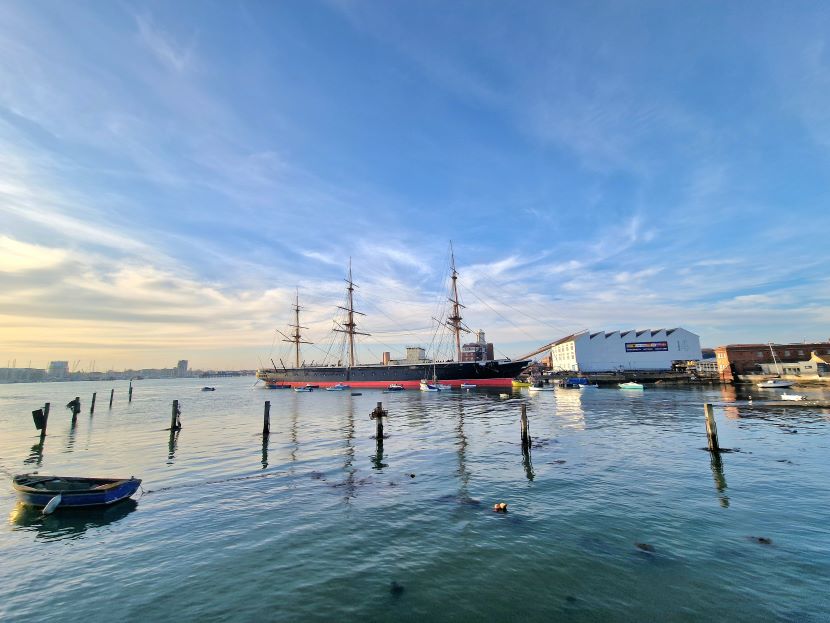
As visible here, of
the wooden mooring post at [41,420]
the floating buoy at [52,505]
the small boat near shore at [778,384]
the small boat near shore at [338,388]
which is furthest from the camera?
the small boat near shore at [338,388]

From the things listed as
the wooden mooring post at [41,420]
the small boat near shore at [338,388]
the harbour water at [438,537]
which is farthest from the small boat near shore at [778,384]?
the wooden mooring post at [41,420]

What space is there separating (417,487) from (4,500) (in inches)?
746

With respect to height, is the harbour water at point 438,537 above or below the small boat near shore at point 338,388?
below

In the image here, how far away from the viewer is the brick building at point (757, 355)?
275ft

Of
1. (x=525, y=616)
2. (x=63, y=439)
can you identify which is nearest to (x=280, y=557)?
(x=525, y=616)

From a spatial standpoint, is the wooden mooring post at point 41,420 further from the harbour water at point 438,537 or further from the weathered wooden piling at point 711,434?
the weathered wooden piling at point 711,434

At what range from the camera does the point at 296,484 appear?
61.8 feet

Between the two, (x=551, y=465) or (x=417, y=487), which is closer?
(x=417, y=487)

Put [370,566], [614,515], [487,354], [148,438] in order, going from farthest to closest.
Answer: [487,354], [148,438], [614,515], [370,566]

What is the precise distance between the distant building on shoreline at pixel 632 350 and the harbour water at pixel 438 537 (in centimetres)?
8634

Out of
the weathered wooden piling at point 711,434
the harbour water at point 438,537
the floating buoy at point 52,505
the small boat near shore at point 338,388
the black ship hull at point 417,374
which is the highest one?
the black ship hull at point 417,374

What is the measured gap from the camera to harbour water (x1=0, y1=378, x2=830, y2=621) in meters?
8.89

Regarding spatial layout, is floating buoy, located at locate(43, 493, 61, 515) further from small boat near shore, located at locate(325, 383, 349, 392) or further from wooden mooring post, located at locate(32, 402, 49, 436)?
small boat near shore, located at locate(325, 383, 349, 392)

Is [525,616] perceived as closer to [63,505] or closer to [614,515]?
[614,515]
